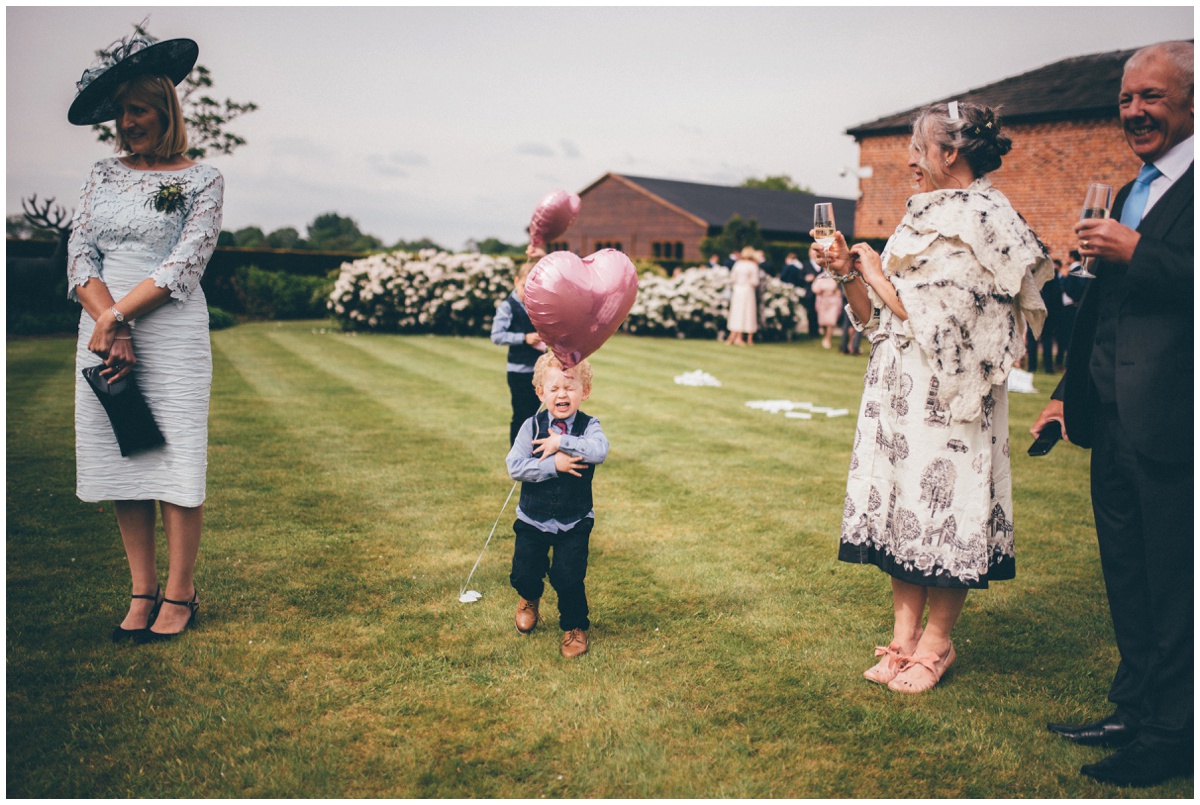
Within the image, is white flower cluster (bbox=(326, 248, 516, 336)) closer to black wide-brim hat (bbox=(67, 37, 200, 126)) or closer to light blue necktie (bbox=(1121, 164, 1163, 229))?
black wide-brim hat (bbox=(67, 37, 200, 126))

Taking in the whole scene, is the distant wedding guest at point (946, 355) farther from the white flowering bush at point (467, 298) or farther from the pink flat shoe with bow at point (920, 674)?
the white flowering bush at point (467, 298)

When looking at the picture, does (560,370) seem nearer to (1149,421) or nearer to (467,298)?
(1149,421)

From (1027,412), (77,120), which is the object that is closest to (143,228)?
(77,120)

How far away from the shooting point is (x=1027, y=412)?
10.2m

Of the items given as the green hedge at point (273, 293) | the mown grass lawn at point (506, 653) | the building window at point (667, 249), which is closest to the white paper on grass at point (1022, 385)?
the mown grass lawn at point (506, 653)

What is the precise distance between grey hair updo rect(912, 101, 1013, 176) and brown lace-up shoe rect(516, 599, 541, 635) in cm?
259

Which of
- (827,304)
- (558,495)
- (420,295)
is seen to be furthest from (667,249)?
(558,495)

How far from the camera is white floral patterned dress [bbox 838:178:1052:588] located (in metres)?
3.08

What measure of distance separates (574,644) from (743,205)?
46.8m

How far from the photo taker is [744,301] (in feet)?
63.2

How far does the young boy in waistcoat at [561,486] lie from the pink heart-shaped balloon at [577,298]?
131mm

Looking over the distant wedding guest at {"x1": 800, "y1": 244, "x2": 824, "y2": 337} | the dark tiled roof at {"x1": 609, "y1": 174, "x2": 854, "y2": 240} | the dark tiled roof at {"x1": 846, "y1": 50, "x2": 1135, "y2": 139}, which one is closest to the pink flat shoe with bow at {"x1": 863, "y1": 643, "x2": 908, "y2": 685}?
the distant wedding guest at {"x1": 800, "y1": 244, "x2": 824, "y2": 337}

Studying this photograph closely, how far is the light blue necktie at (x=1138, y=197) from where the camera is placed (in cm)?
282

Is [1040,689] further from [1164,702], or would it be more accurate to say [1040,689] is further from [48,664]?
[48,664]
